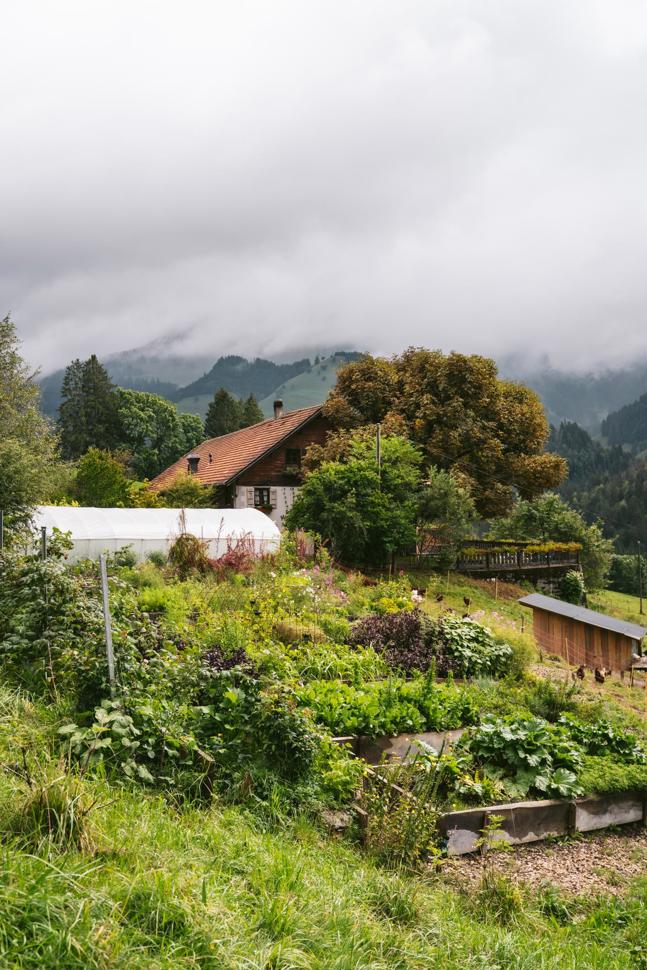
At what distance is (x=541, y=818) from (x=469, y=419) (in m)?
25.7

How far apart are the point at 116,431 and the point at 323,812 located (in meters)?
60.2

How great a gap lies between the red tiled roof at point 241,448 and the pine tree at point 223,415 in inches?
875

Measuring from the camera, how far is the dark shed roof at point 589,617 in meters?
11.6

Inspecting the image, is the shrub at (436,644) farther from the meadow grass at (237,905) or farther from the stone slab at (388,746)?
the meadow grass at (237,905)

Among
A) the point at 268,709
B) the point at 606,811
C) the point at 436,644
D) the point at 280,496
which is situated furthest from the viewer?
the point at 280,496

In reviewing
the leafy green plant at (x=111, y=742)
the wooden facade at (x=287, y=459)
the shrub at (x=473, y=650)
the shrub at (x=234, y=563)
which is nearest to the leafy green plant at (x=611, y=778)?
the shrub at (x=473, y=650)

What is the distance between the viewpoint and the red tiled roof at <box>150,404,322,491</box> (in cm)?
3600

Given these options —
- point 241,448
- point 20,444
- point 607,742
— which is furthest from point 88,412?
point 607,742

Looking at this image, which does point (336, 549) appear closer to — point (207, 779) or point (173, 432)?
point (207, 779)

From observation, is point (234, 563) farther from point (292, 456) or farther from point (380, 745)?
point (292, 456)

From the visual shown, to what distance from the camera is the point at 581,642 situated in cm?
1305

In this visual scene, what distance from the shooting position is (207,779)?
501cm

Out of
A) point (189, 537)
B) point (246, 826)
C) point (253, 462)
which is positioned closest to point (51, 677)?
point (246, 826)

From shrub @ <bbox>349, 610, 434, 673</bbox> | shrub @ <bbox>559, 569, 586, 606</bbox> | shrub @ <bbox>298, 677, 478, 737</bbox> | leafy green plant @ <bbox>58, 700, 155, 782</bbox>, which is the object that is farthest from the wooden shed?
shrub @ <bbox>559, 569, 586, 606</bbox>
